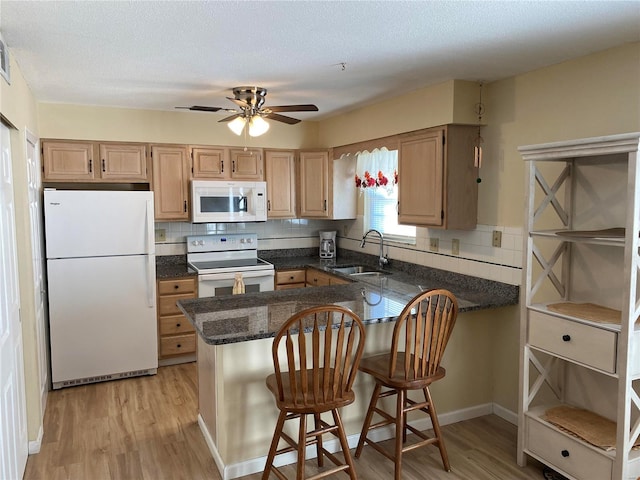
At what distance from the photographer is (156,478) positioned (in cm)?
270

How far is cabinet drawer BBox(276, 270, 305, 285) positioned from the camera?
Answer: 193 inches

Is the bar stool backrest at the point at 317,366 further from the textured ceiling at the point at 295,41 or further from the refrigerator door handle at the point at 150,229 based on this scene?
the refrigerator door handle at the point at 150,229

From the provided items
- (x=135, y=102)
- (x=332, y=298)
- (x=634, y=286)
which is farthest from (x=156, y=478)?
(x=135, y=102)

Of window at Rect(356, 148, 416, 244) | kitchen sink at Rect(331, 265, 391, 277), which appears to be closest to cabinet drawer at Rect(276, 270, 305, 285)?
kitchen sink at Rect(331, 265, 391, 277)

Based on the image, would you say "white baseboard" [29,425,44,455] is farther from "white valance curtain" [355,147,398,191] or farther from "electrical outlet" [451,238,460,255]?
"white valance curtain" [355,147,398,191]

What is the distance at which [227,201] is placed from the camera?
4.76m

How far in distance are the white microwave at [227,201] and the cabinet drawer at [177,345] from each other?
1.07 meters

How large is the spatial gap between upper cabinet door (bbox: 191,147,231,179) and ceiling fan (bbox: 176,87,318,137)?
1153 millimetres

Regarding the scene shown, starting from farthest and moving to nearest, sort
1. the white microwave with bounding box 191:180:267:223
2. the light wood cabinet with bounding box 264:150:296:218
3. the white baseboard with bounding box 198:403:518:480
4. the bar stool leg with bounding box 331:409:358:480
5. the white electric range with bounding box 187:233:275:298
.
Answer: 1. the light wood cabinet with bounding box 264:150:296:218
2. the white microwave with bounding box 191:180:267:223
3. the white electric range with bounding box 187:233:275:298
4. the white baseboard with bounding box 198:403:518:480
5. the bar stool leg with bounding box 331:409:358:480

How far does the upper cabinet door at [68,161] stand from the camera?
13.8 ft

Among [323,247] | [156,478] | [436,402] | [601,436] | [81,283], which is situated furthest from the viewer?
[323,247]

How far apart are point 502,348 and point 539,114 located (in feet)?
5.16

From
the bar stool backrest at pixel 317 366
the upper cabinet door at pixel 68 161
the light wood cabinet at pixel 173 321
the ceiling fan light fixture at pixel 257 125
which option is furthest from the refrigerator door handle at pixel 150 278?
the bar stool backrest at pixel 317 366

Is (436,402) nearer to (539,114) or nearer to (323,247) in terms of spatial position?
(539,114)
